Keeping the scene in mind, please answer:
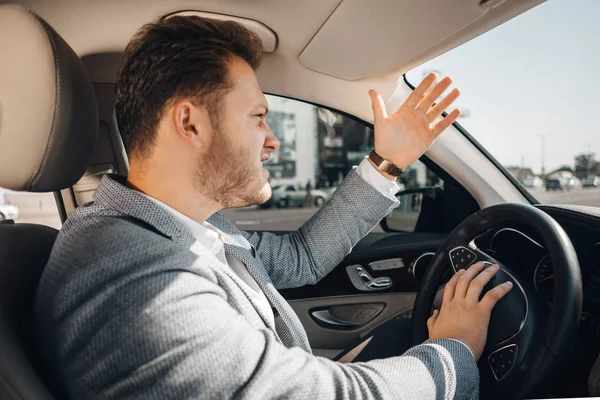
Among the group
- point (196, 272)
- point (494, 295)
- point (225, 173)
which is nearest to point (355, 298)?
point (494, 295)

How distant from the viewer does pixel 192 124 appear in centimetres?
118

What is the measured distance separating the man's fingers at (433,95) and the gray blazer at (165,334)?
746mm

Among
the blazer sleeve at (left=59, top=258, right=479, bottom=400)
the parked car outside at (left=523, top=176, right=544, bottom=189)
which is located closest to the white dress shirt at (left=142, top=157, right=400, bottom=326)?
the blazer sleeve at (left=59, top=258, right=479, bottom=400)

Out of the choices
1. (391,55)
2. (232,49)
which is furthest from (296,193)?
(232,49)

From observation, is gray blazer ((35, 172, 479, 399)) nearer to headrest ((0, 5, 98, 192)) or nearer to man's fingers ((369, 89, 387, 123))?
headrest ((0, 5, 98, 192))

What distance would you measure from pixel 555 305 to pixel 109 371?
0.87m

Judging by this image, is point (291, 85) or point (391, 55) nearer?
point (391, 55)

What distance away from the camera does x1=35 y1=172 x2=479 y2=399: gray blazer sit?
0.83 metres

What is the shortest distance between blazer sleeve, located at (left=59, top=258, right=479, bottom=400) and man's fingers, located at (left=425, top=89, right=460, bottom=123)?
0.87 metres

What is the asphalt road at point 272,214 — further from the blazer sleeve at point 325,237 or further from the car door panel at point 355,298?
the blazer sleeve at point 325,237

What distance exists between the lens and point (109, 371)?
2.79 feet

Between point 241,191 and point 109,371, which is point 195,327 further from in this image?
point 241,191

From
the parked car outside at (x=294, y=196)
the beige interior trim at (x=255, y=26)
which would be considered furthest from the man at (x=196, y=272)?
the parked car outside at (x=294, y=196)

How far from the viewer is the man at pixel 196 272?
843 millimetres
